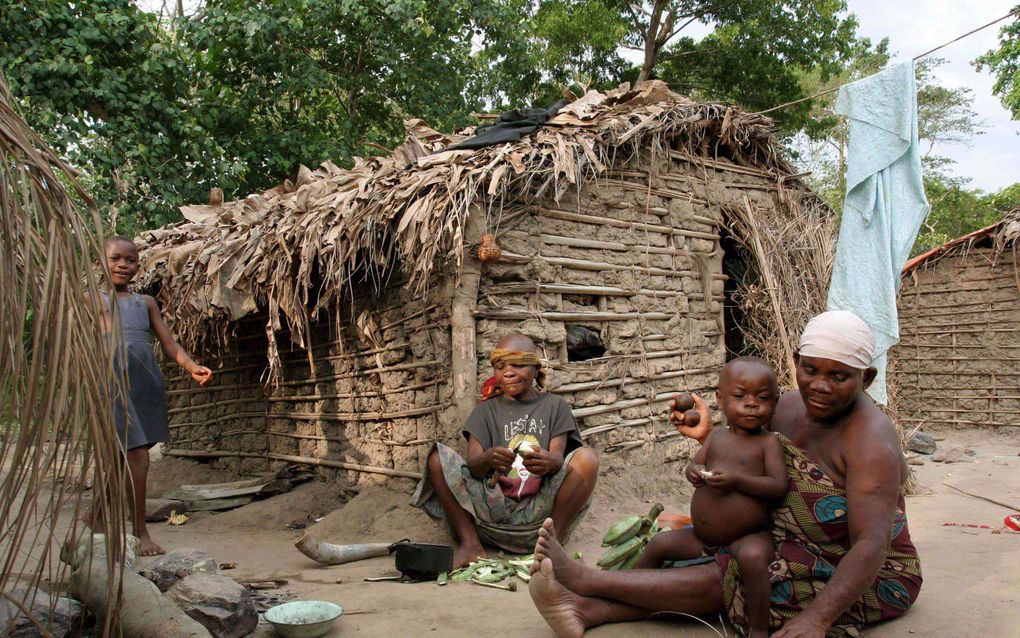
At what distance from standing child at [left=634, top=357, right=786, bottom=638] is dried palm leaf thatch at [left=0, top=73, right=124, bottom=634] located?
1.78 m

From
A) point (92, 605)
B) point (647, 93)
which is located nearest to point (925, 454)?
point (647, 93)

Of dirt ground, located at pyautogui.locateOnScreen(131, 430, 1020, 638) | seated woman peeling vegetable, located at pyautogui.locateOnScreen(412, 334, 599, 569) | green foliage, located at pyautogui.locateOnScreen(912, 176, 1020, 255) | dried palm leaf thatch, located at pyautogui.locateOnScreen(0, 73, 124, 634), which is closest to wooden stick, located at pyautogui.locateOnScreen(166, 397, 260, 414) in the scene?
dirt ground, located at pyautogui.locateOnScreen(131, 430, 1020, 638)

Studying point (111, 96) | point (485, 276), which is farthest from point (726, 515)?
point (111, 96)

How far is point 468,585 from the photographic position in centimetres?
337

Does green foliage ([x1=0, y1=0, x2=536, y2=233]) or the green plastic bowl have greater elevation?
green foliage ([x1=0, y1=0, x2=536, y2=233])

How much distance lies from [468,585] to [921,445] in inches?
259

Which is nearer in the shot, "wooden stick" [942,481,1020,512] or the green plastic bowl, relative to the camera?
the green plastic bowl

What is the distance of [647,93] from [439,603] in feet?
13.1

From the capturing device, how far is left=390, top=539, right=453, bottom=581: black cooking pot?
3418mm

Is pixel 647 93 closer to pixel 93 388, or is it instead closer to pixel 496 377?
pixel 496 377

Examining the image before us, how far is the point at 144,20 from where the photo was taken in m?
8.69

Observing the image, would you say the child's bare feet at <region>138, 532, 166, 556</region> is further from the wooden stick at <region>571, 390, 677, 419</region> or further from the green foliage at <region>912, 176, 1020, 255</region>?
the green foliage at <region>912, 176, 1020, 255</region>

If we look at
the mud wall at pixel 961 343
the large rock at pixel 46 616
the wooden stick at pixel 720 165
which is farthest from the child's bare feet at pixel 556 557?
the mud wall at pixel 961 343

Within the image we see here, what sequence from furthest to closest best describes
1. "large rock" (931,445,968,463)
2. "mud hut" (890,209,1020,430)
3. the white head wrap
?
"mud hut" (890,209,1020,430) < "large rock" (931,445,968,463) < the white head wrap
